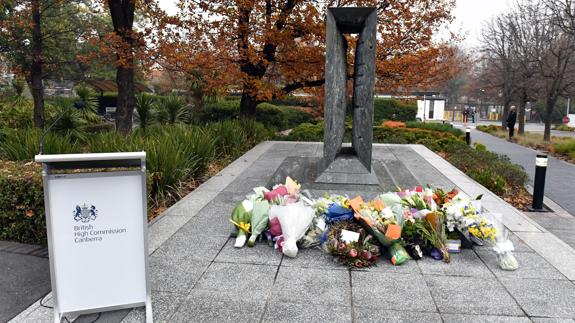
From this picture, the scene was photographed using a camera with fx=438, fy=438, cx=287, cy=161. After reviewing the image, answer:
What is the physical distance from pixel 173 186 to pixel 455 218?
4215 millimetres

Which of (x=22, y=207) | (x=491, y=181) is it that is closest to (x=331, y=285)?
(x=22, y=207)

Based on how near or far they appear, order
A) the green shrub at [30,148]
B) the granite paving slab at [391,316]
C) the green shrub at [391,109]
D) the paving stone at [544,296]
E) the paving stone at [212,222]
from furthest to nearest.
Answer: the green shrub at [391,109] → the green shrub at [30,148] → the paving stone at [212,222] → the paving stone at [544,296] → the granite paving slab at [391,316]

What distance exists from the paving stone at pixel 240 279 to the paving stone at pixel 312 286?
0.10m

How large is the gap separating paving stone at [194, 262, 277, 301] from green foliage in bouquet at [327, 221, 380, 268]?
623 mm

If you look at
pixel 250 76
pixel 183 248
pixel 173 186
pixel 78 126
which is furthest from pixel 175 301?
pixel 78 126

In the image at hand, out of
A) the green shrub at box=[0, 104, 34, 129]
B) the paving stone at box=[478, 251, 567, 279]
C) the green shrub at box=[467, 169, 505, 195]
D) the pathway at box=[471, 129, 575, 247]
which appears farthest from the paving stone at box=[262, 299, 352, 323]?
the green shrub at box=[0, 104, 34, 129]

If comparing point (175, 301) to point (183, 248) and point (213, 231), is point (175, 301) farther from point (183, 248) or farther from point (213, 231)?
point (213, 231)

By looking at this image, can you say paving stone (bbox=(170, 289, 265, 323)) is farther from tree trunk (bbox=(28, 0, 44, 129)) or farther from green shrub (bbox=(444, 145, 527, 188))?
tree trunk (bbox=(28, 0, 44, 129))

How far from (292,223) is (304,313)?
1192mm

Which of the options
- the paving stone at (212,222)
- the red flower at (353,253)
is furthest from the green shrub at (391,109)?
the red flower at (353,253)

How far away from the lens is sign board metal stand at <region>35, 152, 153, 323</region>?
9.63 ft

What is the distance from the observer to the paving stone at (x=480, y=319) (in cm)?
320

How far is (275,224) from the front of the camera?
4531mm

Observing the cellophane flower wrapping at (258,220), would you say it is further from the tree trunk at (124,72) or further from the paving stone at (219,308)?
the tree trunk at (124,72)
